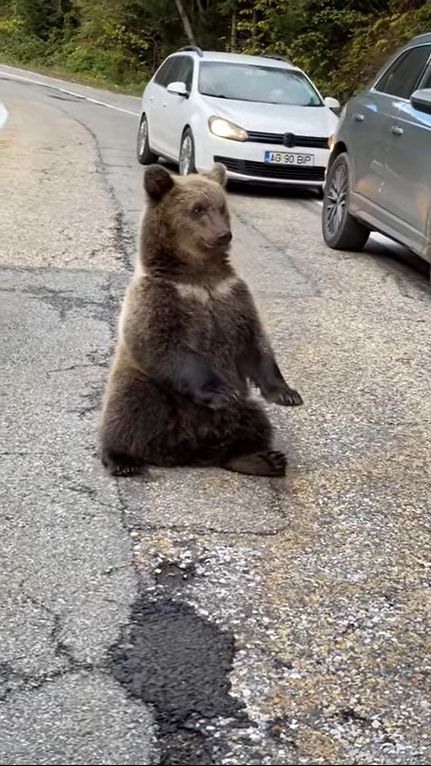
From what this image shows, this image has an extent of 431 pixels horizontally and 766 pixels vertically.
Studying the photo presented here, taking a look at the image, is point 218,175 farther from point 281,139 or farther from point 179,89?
point 179,89

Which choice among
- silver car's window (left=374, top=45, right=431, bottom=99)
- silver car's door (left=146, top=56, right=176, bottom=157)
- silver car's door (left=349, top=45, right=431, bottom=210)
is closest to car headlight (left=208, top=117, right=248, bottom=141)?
silver car's door (left=146, top=56, right=176, bottom=157)

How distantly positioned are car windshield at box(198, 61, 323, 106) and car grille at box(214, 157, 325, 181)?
124 centimetres

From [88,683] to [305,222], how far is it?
31.7 ft

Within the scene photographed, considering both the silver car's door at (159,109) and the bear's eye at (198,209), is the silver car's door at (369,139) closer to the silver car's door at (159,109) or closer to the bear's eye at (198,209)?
the silver car's door at (159,109)

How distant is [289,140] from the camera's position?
45.2ft

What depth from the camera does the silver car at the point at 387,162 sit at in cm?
877

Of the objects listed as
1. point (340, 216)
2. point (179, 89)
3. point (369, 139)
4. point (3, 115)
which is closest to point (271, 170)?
point (179, 89)

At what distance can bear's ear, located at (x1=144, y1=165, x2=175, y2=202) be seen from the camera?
183 inches

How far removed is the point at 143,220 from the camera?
4789 millimetres

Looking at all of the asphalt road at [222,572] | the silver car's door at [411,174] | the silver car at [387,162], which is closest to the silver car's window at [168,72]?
the silver car at [387,162]

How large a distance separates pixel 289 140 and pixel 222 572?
10.6 m

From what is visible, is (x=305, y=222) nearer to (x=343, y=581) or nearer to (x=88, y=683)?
(x=343, y=581)

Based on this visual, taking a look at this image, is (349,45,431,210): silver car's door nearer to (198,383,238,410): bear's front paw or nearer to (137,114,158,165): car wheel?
(198,383,238,410): bear's front paw

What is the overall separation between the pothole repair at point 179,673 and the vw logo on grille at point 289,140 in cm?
1080
